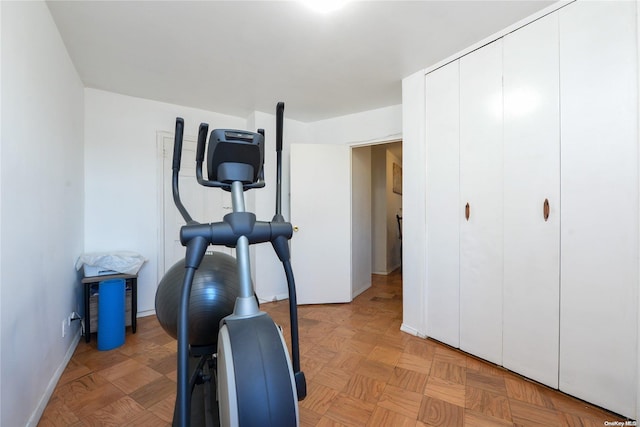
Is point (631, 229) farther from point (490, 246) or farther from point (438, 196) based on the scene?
point (438, 196)

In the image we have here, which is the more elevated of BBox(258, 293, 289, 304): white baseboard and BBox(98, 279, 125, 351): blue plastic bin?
BBox(98, 279, 125, 351): blue plastic bin

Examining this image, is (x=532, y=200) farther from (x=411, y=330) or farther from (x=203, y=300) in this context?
(x=203, y=300)

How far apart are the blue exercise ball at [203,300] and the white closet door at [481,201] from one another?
1.76 m

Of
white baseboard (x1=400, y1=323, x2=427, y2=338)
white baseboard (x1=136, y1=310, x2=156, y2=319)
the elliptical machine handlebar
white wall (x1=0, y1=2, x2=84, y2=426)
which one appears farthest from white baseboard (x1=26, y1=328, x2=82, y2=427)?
white baseboard (x1=400, y1=323, x2=427, y2=338)

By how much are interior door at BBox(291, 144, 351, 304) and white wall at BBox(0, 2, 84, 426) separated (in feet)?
6.81

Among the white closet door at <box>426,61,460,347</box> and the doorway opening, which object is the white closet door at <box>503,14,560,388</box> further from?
the doorway opening

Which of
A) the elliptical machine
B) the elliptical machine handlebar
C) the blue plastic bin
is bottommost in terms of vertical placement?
the blue plastic bin

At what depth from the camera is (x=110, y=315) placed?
2.31 meters

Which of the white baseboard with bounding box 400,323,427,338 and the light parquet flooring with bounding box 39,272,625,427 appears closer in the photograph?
the light parquet flooring with bounding box 39,272,625,427

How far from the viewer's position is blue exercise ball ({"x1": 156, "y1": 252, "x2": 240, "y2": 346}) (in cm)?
129

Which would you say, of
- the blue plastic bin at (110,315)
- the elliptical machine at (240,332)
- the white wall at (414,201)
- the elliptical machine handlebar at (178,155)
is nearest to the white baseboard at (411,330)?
the white wall at (414,201)

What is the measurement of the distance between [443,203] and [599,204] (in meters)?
0.93

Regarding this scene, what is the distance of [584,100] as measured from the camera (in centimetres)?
156

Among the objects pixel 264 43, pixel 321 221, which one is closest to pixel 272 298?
pixel 321 221
